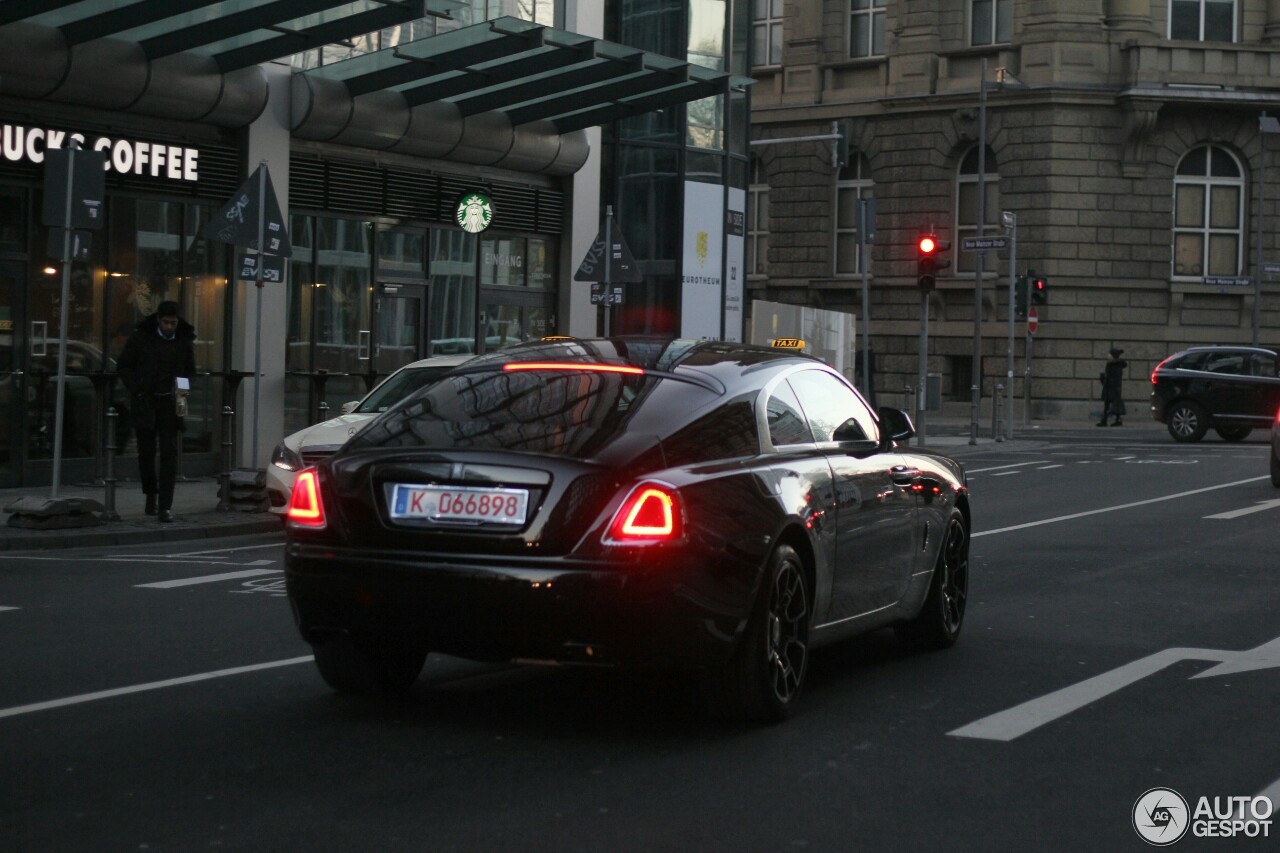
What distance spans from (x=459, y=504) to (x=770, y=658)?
49.7 inches

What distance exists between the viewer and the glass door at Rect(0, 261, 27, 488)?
746 inches

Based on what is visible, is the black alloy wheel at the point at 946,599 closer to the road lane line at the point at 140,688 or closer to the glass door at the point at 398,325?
the road lane line at the point at 140,688

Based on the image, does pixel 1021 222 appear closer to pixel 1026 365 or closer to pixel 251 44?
pixel 1026 365

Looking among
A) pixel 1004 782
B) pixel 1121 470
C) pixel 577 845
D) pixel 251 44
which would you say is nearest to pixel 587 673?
pixel 1004 782

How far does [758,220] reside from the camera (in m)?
53.1

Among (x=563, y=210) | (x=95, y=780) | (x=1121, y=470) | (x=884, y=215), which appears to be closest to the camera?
(x=95, y=780)

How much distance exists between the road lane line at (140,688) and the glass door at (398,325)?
1653 centimetres

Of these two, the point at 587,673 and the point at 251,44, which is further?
the point at 251,44

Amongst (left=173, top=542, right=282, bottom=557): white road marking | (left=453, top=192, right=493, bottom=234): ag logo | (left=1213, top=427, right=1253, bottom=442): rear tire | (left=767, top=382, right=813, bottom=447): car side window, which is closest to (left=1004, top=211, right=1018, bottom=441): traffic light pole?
(left=1213, top=427, right=1253, bottom=442): rear tire

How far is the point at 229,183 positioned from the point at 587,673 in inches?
588

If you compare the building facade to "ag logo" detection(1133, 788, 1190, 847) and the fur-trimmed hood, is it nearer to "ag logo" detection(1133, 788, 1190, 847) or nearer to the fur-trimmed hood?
the fur-trimmed hood

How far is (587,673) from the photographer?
8156 mm

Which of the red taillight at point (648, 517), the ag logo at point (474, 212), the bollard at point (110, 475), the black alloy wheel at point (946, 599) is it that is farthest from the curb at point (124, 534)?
the red taillight at point (648, 517)

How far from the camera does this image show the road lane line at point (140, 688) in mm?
7151
